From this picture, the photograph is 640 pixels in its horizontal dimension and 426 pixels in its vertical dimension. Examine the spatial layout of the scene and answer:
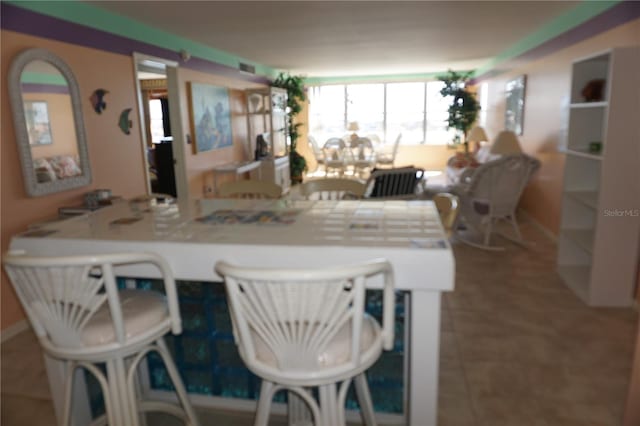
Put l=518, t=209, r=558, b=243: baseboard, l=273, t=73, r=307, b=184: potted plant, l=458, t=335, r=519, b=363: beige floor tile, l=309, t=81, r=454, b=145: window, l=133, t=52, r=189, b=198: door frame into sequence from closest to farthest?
1. l=458, t=335, r=519, b=363: beige floor tile
2. l=518, t=209, r=558, b=243: baseboard
3. l=133, t=52, r=189, b=198: door frame
4. l=273, t=73, r=307, b=184: potted plant
5. l=309, t=81, r=454, b=145: window

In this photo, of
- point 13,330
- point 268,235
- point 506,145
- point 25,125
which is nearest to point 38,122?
point 25,125

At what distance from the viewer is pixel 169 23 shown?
4.19 meters

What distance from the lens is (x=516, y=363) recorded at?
7.61ft

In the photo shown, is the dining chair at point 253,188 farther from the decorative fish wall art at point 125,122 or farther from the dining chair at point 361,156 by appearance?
the dining chair at point 361,156

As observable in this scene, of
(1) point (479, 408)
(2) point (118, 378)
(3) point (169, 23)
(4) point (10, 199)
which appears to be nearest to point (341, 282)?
(2) point (118, 378)

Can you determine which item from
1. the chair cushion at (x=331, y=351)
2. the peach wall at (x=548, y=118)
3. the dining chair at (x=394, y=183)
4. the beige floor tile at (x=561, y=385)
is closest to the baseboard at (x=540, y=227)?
the peach wall at (x=548, y=118)

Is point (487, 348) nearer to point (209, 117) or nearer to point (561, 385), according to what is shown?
point (561, 385)

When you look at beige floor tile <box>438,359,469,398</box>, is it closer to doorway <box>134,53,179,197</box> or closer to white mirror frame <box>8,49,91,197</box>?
white mirror frame <box>8,49,91,197</box>

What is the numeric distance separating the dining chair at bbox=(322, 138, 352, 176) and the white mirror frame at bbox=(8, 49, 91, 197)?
5856 millimetres

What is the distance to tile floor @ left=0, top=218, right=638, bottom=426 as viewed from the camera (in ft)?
A: 6.38

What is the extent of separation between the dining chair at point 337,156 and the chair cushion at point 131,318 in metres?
7.43

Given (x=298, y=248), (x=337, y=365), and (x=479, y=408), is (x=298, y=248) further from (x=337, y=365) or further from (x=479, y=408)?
(x=479, y=408)

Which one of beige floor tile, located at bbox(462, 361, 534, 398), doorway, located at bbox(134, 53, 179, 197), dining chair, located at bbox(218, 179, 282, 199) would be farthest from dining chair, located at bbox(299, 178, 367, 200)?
doorway, located at bbox(134, 53, 179, 197)

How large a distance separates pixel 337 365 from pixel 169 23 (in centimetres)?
396
